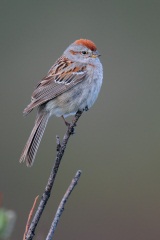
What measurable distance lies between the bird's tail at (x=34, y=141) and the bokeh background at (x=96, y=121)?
4.86ft

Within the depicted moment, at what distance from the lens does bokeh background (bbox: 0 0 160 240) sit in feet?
21.9

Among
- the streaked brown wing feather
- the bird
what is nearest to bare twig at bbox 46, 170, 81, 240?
the bird

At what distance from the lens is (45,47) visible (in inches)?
346

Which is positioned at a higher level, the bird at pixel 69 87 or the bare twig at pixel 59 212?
the bird at pixel 69 87

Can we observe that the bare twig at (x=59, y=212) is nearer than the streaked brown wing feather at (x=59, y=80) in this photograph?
Yes

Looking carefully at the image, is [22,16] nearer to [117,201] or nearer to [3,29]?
[3,29]

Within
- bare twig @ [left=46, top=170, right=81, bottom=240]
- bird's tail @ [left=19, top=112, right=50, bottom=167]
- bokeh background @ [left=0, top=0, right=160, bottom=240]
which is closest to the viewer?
bare twig @ [left=46, top=170, right=81, bottom=240]

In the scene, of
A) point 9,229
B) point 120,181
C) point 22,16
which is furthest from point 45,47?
point 9,229

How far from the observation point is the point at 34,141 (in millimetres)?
4211

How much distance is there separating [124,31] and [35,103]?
16.1 feet

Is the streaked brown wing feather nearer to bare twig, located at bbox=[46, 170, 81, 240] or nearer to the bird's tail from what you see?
the bird's tail

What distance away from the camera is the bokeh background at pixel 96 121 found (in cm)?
666

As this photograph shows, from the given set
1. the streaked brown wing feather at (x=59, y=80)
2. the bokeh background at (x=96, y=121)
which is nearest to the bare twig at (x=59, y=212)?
the streaked brown wing feather at (x=59, y=80)

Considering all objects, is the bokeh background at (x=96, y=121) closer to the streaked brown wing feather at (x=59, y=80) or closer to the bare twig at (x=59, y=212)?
the streaked brown wing feather at (x=59, y=80)
